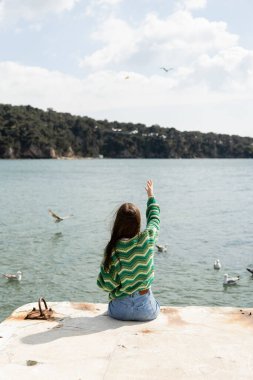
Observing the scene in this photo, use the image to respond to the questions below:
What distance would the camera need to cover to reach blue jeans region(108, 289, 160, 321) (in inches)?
212

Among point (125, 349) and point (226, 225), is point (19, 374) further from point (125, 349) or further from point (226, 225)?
point (226, 225)

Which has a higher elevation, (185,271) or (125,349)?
(125,349)

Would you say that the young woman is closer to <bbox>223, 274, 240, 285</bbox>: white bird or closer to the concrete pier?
the concrete pier

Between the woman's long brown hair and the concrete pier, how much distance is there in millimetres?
814

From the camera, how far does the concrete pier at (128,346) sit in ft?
13.7

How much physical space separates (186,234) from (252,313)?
16.1 m

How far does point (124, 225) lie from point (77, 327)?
1.20m

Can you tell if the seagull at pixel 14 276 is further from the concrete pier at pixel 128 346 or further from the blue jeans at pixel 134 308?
the blue jeans at pixel 134 308

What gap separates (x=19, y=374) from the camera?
13.5ft

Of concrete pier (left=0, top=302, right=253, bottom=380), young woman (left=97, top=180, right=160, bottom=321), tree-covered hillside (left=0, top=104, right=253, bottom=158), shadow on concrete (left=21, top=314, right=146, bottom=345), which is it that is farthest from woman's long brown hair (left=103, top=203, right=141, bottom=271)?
tree-covered hillside (left=0, top=104, right=253, bottom=158)

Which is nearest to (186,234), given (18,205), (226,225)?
(226,225)

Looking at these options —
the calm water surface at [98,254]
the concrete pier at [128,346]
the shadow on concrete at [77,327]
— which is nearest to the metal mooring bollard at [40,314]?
the concrete pier at [128,346]

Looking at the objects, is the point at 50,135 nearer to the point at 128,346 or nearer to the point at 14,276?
the point at 14,276

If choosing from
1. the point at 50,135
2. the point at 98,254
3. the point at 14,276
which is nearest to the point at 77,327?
the point at 14,276
